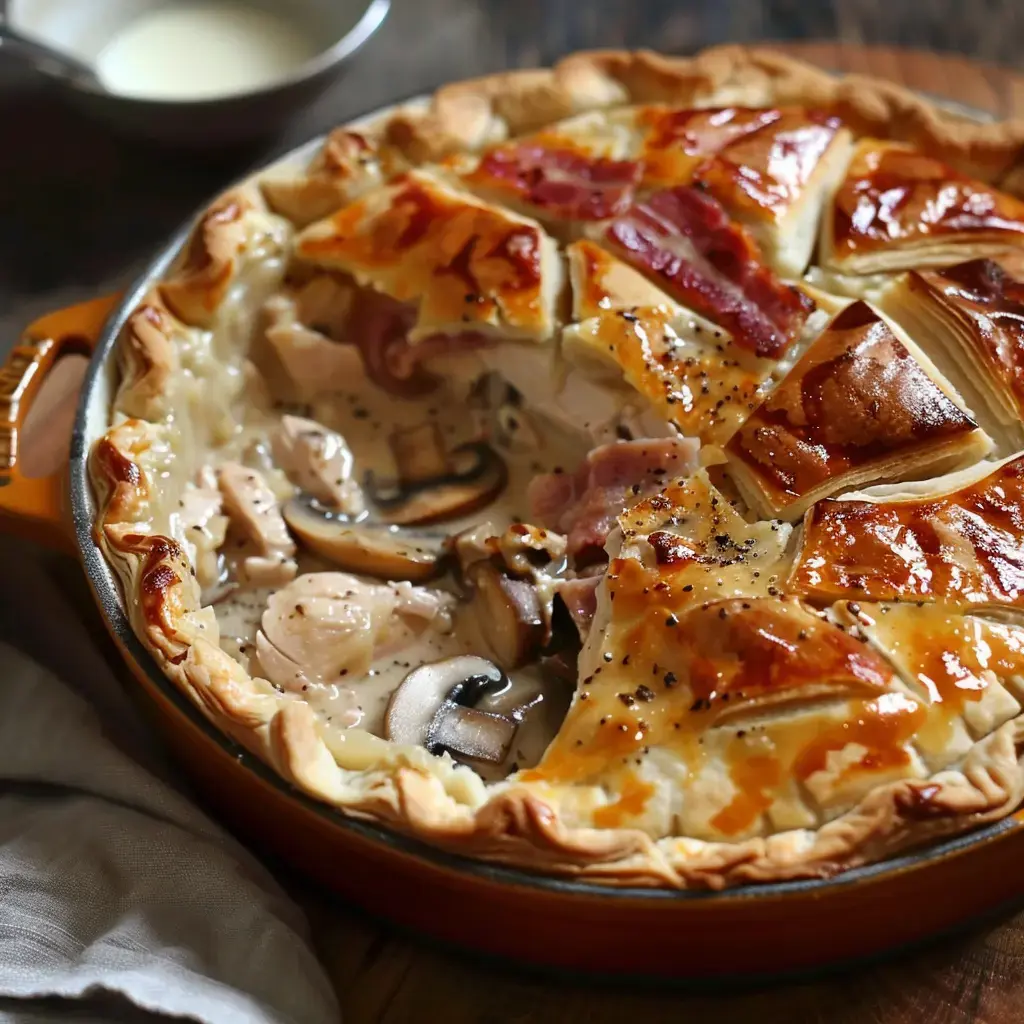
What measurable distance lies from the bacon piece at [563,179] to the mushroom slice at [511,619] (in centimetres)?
89

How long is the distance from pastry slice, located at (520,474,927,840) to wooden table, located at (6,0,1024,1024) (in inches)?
10.0

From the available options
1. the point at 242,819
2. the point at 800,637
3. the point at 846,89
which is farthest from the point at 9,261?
the point at 800,637

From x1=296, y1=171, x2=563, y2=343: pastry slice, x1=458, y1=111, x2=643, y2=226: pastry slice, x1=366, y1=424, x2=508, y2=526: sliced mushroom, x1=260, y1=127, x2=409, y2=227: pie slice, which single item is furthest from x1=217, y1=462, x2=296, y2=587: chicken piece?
x1=458, y1=111, x2=643, y2=226: pastry slice

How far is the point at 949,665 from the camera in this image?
6.18 ft

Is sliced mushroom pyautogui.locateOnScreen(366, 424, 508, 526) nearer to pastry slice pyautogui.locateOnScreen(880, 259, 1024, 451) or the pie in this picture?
the pie

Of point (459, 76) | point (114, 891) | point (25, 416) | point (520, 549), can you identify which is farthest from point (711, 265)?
point (459, 76)

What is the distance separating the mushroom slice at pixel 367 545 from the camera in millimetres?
2463

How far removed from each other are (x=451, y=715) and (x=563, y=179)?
1.32 meters

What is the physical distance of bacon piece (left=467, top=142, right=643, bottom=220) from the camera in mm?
2637

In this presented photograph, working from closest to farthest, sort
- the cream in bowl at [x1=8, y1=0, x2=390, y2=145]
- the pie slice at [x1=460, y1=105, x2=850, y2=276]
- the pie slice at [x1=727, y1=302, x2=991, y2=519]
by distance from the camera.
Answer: the pie slice at [x1=727, y1=302, x2=991, y2=519] < the pie slice at [x1=460, y1=105, x2=850, y2=276] < the cream in bowl at [x1=8, y1=0, x2=390, y2=145]

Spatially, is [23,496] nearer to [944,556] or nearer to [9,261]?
[9,261]

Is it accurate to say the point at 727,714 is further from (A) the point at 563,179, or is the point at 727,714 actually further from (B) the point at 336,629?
(A) the point at 563,179

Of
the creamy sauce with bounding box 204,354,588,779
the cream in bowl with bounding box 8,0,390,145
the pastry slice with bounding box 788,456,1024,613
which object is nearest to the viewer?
the pastry slice with bounding box 788,456,1024,613

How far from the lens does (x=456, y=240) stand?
262 cm
